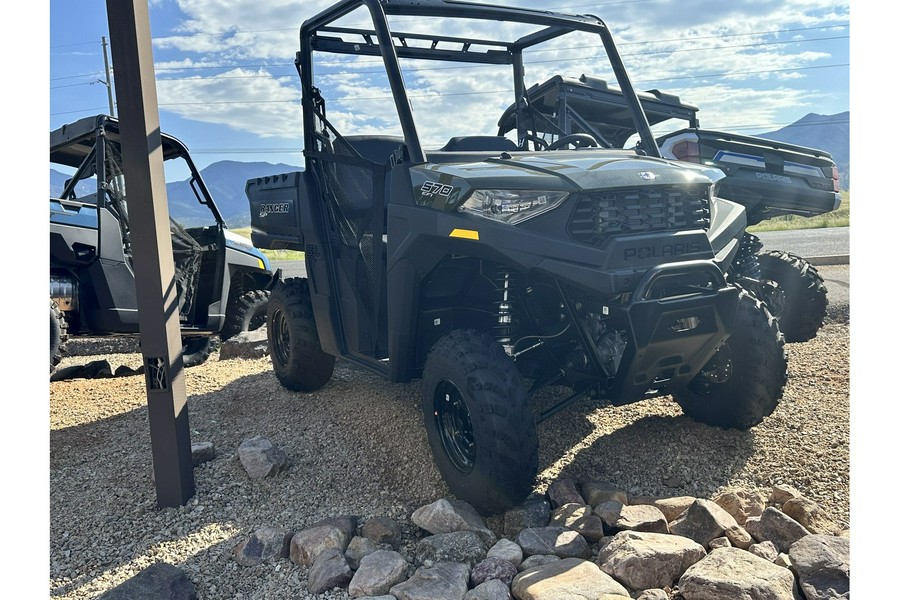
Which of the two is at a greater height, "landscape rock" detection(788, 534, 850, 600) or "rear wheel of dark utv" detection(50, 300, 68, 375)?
"rear wheel of dark utv" detection(50, 300, 68, 375)

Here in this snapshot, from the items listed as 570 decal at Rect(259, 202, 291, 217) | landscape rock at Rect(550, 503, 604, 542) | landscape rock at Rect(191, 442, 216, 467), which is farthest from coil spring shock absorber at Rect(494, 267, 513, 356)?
570 decal at Rect(259, 202, 291, 217)

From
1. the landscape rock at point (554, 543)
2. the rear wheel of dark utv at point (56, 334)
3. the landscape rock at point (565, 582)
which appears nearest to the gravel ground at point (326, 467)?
the landscape rock at point (554, 543)

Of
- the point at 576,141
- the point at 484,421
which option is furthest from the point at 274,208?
the point at 484,421

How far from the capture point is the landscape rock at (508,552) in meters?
2.86

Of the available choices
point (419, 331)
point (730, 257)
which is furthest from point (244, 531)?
point (730, 257)

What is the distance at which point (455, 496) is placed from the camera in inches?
137

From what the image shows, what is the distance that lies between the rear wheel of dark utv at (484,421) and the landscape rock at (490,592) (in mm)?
527

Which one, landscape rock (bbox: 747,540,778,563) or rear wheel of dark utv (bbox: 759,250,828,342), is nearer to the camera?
landscape rock (bbox: 747,540,778,563)

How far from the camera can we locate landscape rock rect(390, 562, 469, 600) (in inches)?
103

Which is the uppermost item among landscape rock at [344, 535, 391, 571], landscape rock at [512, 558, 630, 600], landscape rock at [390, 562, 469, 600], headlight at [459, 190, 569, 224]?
headlight at [459, 190, 569, 224]

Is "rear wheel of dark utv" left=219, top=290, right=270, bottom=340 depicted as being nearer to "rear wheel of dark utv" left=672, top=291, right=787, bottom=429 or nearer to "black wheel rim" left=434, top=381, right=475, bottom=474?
"black wheel rim" left=434, top=381, right=475, bottom=474

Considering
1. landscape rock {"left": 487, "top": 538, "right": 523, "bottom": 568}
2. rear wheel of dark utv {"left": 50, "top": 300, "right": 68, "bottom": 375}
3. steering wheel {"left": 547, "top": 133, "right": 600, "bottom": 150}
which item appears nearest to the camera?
landscape rock {"left": 487, "top": 538, "right": 523, "bottom": 568}

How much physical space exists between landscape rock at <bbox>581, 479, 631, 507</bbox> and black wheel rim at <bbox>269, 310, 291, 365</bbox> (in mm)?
2570

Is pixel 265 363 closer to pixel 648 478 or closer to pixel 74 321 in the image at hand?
pixel 74 321
